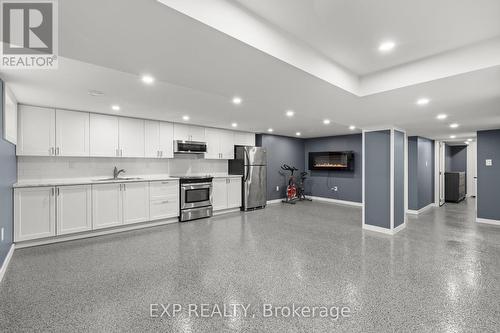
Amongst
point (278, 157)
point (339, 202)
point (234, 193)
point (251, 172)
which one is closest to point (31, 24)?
point (234, 193)

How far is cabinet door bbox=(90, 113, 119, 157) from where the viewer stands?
4.56 meters

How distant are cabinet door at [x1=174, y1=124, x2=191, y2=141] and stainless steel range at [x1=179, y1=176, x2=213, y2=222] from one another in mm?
1052

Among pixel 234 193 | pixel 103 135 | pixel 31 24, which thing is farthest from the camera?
pixel 234 193

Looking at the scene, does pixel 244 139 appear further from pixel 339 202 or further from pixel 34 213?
pixel 34 213

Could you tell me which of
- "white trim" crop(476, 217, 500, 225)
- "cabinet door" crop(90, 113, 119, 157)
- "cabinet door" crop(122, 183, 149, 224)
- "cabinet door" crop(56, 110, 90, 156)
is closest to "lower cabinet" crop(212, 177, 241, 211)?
"cabinet door" crop(122, 183, 149, 224)

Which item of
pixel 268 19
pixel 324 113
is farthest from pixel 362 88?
pixel 268 19

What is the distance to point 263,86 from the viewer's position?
2.47 metres

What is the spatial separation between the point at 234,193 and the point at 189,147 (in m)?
1.80

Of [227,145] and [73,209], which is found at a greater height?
[227,145]

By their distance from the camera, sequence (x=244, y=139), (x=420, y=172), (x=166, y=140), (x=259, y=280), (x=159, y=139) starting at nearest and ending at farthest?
(x=259, y=280), (x=159, y=139), (x=166, y=140), (x=420, y=172), (x=244, y=139)

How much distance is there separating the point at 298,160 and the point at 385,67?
634cm

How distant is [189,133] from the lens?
233 inches

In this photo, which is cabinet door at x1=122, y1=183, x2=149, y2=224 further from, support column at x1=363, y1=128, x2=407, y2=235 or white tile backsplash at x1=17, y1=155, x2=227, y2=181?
support column at x1=363, y1=128, x2=407, y2=235

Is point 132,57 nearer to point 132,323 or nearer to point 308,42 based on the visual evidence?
point 308,42
